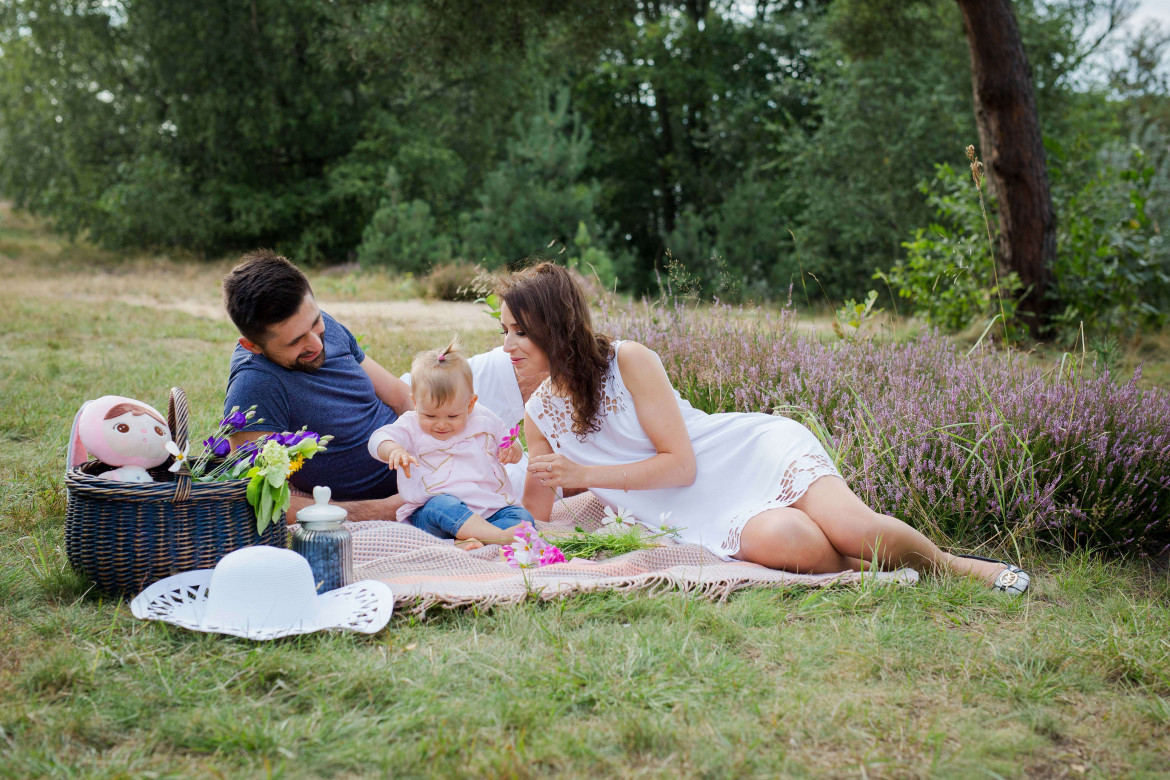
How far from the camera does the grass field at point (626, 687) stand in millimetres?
1800

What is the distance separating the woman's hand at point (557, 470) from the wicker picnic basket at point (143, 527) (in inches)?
37.8

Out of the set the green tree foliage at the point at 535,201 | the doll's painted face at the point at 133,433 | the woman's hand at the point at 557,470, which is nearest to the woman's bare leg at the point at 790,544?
the woman's hand at the point at 557,470

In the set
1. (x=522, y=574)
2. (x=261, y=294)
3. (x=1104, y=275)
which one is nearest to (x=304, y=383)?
(x=261, y=294)

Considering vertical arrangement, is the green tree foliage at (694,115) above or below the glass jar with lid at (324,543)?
above

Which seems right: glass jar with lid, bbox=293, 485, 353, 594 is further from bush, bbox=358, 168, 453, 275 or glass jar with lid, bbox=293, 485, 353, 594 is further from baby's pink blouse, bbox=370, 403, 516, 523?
bush, bbox=358, 168, 453, 275

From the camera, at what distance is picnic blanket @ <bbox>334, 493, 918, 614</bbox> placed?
2.60 meters

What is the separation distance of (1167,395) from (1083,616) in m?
1.88

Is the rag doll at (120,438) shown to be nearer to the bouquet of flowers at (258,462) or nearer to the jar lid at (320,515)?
the bouquet of flowers at (258,462)

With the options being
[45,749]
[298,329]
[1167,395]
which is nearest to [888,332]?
[1167,395]

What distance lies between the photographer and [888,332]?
199 inches

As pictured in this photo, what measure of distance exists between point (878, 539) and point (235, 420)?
2151 millimetres

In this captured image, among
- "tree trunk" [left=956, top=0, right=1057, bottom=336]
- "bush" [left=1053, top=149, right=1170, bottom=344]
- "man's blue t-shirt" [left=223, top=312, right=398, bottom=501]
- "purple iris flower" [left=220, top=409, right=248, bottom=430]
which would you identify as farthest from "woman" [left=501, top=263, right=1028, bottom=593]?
"bush" [left=1053, top=149, right=1170, bottom=344]

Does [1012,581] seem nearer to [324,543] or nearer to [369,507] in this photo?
[324,543]

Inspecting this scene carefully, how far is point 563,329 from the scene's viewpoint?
308 cm
